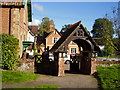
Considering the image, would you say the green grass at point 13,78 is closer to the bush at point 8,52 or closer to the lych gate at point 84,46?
the bush at point 8,52

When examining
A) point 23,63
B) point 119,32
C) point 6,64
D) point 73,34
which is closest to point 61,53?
point 73,34

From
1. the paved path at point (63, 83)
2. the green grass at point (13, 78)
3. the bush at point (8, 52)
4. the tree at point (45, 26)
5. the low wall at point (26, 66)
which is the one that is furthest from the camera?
the tree at point (45, 26)

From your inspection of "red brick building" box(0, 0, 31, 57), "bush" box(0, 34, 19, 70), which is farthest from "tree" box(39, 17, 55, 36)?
"bush" box(0, 34, 19, 70)

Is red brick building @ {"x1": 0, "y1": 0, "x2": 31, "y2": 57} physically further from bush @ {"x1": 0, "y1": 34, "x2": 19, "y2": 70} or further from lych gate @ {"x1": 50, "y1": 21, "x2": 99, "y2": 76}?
lych gate @ {"x1": 50, "y1": 21, "x2": 99, "y2": 76}

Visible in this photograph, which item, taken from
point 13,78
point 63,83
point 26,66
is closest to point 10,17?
point 26,66

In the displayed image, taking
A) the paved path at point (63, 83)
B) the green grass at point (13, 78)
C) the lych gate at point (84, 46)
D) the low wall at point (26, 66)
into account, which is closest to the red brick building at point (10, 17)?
the low wall at point (26, 66)

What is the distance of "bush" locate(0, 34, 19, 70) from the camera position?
11.7 meters

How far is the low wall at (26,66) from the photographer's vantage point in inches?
498

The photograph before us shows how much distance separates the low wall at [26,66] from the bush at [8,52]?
63 cm

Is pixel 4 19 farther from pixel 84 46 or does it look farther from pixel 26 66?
pixel 84 46

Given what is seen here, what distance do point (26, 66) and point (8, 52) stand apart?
2.15 metres

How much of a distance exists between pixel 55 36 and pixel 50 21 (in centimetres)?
2623

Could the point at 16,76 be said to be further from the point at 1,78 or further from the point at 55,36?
the point at 55,36

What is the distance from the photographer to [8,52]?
1186cm
